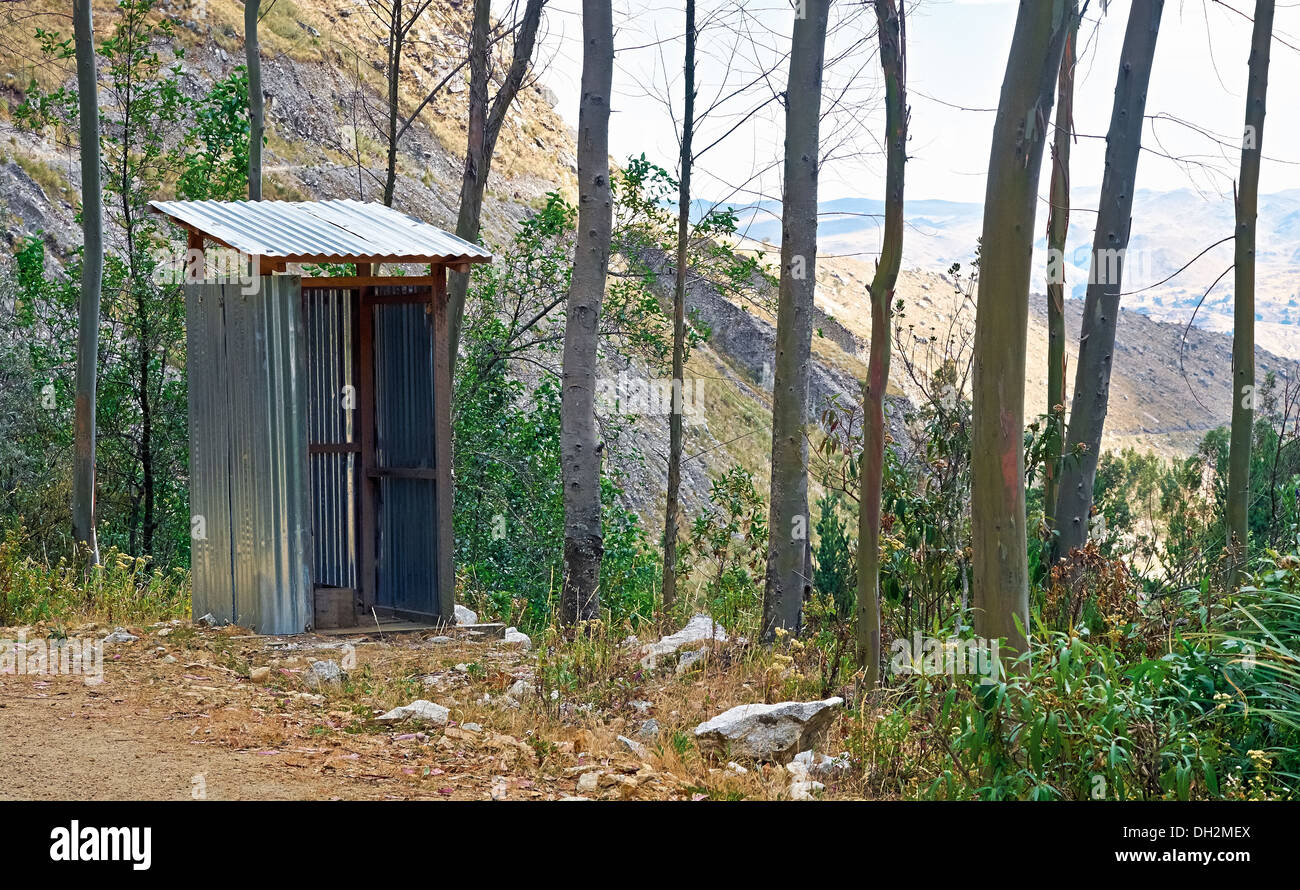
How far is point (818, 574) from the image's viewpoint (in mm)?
14883

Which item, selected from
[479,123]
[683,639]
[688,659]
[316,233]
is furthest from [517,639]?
[479,123]

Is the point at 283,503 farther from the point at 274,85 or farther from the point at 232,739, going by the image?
the point at 274,85

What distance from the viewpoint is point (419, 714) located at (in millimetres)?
5535

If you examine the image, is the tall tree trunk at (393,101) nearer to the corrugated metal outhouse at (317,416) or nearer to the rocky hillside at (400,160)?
the corrugated metal outhouse at (317,416)

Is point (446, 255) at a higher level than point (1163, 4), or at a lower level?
lower

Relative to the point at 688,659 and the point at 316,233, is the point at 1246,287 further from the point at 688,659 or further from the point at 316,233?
the point at 316,233

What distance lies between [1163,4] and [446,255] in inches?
233

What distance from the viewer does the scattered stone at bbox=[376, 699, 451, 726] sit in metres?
5.48

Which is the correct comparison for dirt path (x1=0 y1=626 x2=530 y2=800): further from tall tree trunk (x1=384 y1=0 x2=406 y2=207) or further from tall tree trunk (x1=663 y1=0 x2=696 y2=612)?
tall tree trunk (x1=384 y1=0 x2=406 y2=207)

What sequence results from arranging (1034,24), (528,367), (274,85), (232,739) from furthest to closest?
(274,85), (528,367), (232,739), (1034,24)

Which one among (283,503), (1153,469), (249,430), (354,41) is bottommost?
(1153,469)

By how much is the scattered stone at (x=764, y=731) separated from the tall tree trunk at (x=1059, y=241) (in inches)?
125

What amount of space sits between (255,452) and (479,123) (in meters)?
6.46

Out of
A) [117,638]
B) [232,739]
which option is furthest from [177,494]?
[232,739]
